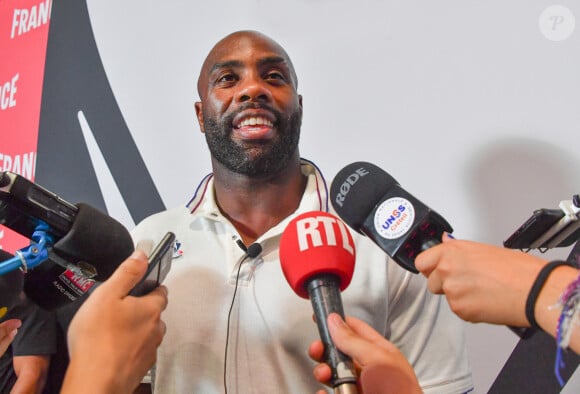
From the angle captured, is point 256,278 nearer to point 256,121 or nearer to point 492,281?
point 256,121

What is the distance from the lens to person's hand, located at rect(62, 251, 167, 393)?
729 mm

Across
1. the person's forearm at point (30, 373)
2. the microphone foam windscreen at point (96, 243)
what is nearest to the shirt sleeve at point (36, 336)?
the person's forearm at point (30, 373)

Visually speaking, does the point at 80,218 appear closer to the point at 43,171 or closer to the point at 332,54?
the point at 332,54

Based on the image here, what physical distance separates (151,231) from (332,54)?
2.39 ft

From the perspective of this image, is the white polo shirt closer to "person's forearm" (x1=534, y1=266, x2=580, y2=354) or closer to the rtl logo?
the rtl logo

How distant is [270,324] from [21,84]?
1.57 meters

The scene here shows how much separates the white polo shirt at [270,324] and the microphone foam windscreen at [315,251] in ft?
1.02

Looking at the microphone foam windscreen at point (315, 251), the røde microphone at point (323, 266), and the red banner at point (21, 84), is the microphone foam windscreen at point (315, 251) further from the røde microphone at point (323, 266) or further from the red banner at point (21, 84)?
the red banner at point (21, 84)

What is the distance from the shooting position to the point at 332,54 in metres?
1.51

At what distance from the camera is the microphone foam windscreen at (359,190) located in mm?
839

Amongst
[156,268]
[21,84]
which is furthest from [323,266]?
[21,84]

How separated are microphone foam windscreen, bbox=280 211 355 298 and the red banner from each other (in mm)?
1491

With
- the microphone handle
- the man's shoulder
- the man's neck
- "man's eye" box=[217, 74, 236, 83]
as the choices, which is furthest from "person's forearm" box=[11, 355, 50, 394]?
the microphone handle

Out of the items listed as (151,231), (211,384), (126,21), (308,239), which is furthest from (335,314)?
(126,21)
